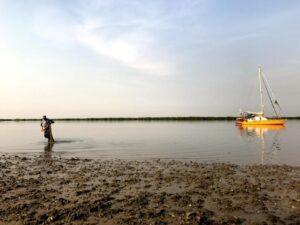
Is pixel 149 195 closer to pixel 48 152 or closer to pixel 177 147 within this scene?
pixel 48 152

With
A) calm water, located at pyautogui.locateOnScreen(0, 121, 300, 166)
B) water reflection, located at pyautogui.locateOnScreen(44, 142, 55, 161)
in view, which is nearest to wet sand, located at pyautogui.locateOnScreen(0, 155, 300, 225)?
water reflection, located at pyautogui.locateOnScreen(44, 142, 55, 161)

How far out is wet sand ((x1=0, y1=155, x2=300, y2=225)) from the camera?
10.8m

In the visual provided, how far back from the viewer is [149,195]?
13570mm

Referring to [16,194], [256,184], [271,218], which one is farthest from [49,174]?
[271,218]

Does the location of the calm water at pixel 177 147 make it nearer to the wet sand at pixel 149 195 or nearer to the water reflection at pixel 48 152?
the water reflection at pixel 48 152

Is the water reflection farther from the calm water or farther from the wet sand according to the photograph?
the wet sand

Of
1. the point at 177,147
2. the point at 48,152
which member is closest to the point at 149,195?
the point at 48,152

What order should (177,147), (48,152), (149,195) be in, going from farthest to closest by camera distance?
(177,147) → (48,152) → (149,195)

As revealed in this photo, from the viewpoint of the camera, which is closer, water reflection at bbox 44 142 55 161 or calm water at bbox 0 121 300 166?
water reflection at bbox 44 142 55 161

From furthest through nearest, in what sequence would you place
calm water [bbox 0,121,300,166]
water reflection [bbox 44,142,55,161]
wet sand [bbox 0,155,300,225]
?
calm water [bbox 0,121,300,166]
water reflection [bbox 44,142,55,161]
wet sand [bbox 0,155,300,225]

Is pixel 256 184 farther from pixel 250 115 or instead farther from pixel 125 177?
pixel 250 115

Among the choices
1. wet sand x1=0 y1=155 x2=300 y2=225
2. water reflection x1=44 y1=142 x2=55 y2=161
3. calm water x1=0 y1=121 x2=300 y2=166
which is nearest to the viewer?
wet sand x1=0 y1=155 x2=300 y2=225

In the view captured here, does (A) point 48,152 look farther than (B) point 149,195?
Yes

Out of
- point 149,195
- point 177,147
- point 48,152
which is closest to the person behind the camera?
point 149,195
